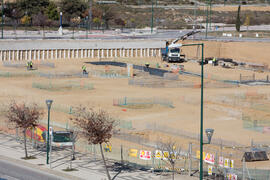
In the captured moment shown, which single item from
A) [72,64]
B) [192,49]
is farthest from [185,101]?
[192,49]

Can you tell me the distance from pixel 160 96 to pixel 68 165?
112 feet

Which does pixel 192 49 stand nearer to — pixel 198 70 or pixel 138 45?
pixel 138 45

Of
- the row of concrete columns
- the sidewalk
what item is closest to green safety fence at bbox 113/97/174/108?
the sidewalk

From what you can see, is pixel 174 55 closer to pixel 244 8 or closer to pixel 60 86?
pixel 60 86

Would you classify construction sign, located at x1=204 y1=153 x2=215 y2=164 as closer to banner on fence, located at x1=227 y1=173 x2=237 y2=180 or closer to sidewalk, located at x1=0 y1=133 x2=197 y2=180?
sidewalk, located at x1=0 y1=133 x2=197 y2=180

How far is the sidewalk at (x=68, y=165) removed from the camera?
3950 centimetres

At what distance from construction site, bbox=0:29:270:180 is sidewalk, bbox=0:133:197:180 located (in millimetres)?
1024

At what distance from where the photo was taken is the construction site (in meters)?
43.8

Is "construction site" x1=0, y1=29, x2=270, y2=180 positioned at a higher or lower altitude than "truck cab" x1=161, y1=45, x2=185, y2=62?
lower

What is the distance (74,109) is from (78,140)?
15488mm

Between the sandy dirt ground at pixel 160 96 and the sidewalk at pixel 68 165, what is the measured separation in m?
7.33

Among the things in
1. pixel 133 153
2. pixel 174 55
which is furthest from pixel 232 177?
pixel 174 55

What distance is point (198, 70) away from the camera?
100 metres

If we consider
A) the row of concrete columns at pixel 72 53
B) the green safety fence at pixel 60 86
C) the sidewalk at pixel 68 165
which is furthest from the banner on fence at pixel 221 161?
the row of concrete columns at pixel 72 53
